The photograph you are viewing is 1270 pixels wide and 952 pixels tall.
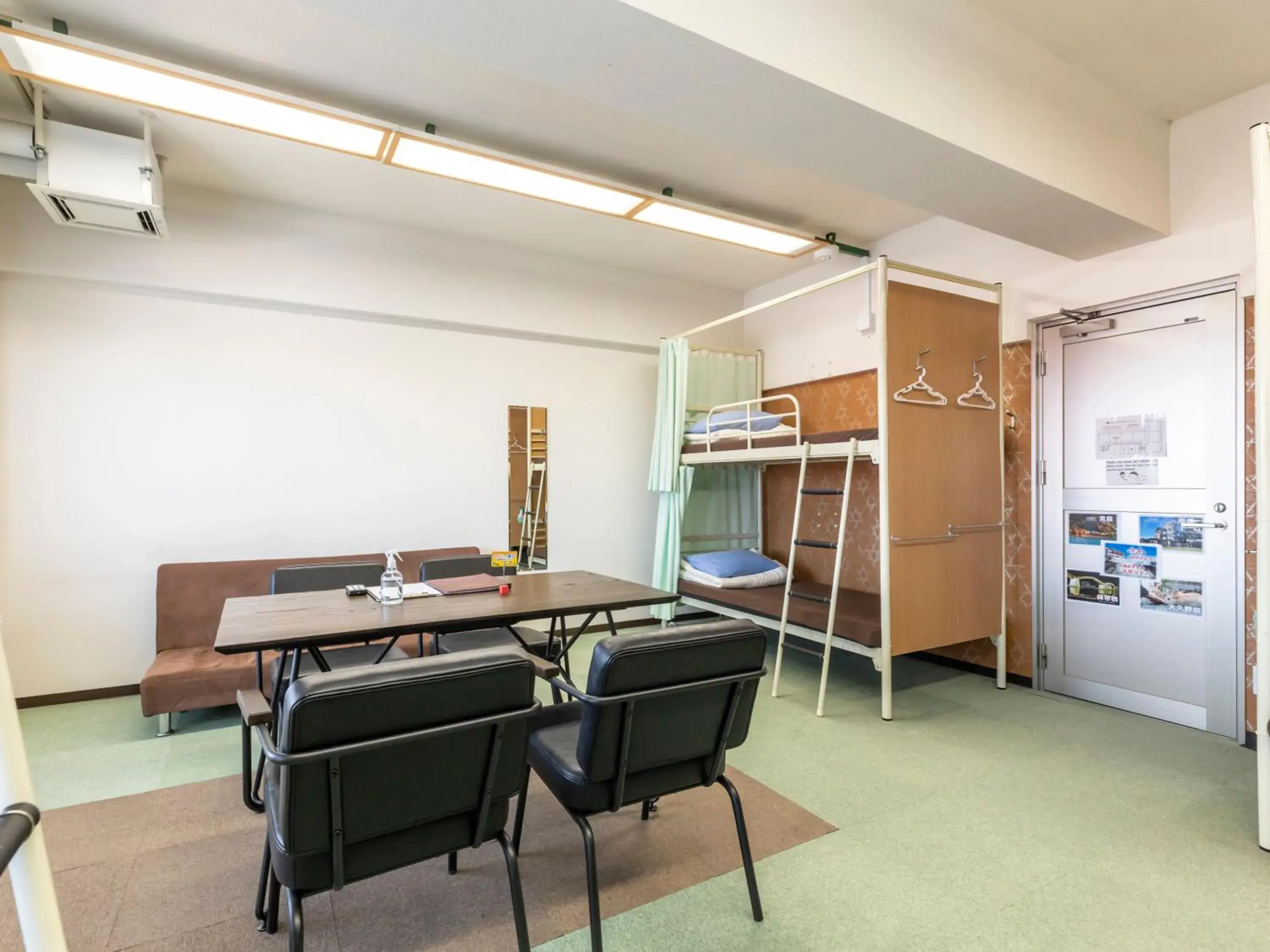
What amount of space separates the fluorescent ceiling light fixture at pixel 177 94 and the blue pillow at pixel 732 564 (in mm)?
3428

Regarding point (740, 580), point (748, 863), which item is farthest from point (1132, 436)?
point (748, 863)

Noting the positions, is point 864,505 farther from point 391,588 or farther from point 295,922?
point 295,922

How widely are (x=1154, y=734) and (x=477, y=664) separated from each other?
141 inches

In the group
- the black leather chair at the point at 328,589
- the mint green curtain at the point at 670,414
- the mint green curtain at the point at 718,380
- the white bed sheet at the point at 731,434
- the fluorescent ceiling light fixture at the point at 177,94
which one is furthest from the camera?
the mint green curtain at the point at 718,380

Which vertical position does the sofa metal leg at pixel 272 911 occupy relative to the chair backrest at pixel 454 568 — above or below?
below

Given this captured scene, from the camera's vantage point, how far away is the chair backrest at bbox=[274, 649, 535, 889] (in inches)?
51.4

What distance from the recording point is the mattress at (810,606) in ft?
11.6

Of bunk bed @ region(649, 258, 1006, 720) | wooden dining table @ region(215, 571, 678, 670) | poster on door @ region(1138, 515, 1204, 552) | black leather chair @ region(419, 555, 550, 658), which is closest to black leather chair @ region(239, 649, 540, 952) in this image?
wooden dining table @ region(215, 571, 678, 670)

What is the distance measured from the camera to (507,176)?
344cm

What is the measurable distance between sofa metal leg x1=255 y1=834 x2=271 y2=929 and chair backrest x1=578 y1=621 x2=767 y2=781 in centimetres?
92

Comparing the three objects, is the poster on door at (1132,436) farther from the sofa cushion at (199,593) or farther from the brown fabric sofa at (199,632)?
the sofa cushion at (199,593)

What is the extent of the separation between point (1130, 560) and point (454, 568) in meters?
3.73

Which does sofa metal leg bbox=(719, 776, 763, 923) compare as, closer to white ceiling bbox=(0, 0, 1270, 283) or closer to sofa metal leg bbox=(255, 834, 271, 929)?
sofa metal leg bbox=(255, 834, 271, 929)

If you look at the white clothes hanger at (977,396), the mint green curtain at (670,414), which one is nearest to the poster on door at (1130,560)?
the white clothes hanger at (977,396)
